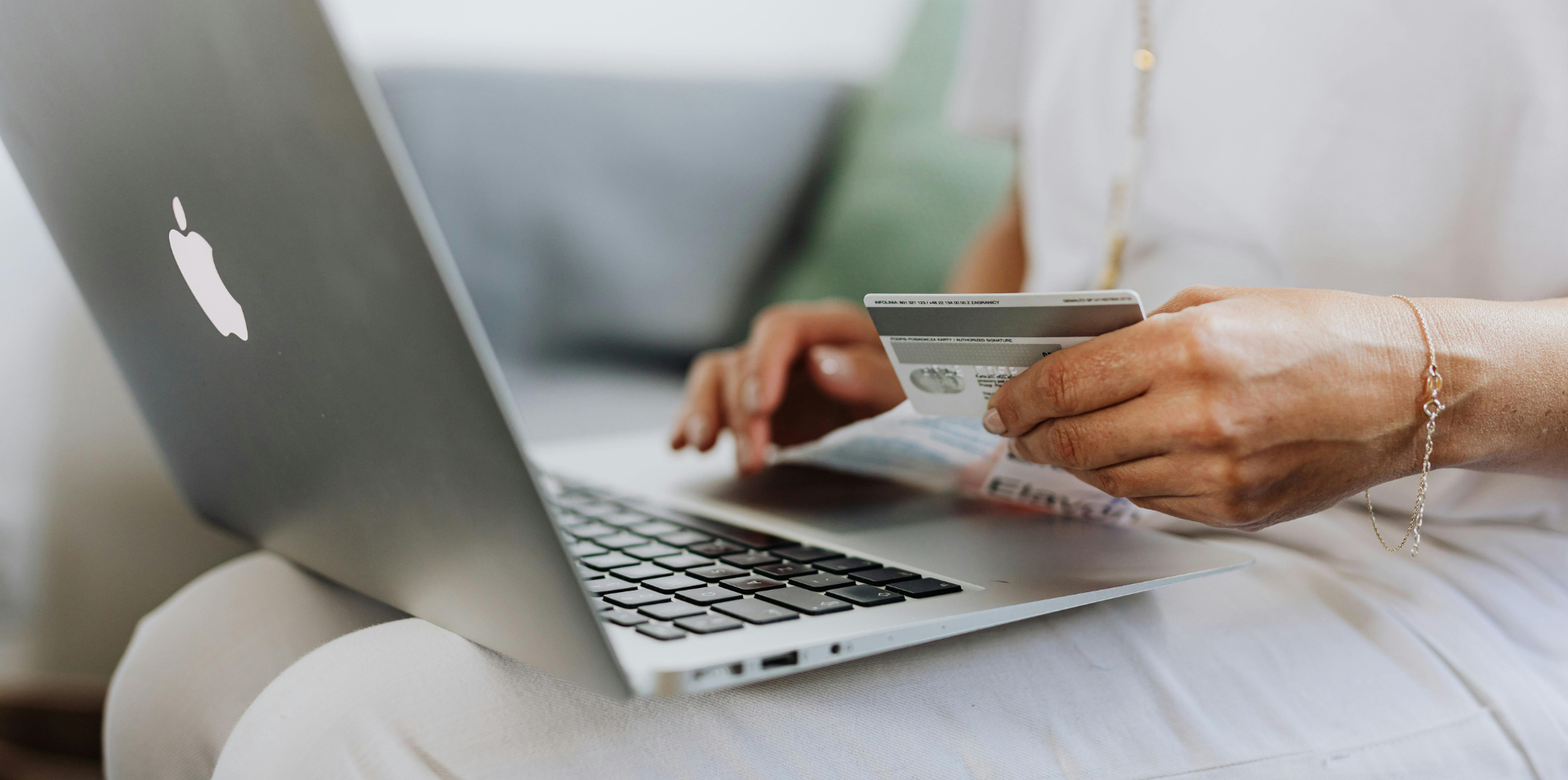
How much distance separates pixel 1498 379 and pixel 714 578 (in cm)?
33

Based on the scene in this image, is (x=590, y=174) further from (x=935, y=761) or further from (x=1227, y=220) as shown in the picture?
(x=935, y=761)

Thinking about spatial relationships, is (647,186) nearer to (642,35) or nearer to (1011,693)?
(642,35)

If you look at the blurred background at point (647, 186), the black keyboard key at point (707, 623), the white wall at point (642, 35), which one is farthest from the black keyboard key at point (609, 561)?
the white wall at point (642, 35)

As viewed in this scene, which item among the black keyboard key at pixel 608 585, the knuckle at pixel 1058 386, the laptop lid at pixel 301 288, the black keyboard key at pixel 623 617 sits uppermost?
the laptop lid at pixel 301 288

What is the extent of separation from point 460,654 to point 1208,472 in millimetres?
288

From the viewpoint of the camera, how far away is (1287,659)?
441 millimetres

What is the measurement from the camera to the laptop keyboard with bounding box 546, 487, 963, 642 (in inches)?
13.3

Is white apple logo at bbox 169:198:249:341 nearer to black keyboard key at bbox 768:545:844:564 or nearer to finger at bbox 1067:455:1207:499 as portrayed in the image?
black keyboard key at bbox 768:545:844:564

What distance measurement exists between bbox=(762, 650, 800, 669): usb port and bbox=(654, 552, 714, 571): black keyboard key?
12 cm

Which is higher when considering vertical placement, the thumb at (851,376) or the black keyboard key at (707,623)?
the black keyboard key at (707,623)

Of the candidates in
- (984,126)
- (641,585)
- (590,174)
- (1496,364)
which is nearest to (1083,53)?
(984,126)

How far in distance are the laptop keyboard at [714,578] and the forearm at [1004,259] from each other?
1.64ft

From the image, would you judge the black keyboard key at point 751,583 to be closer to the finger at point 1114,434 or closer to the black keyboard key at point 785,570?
the black keyboard key at point 785,570

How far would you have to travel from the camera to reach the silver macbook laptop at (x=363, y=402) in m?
0.27
